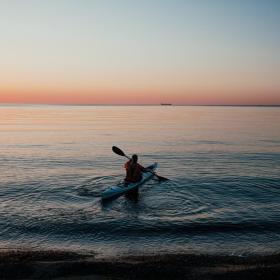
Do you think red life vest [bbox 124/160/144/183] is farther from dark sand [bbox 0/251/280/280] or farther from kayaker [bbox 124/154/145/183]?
dark sand [bbox 0/251/280/280]

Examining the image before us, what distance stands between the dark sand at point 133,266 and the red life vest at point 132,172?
31.9ft

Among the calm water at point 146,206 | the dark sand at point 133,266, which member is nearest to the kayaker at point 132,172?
the calm water at point 146,206

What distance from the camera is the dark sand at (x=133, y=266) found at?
10.3 metres

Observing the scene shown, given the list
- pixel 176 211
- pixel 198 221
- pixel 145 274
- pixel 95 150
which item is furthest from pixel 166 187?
pixel 95 150

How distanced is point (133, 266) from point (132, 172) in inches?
439

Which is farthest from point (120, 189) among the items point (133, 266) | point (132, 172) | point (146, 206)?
point (133, 266)

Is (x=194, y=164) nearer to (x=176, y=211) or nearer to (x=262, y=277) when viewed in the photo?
(x=176, y=211)

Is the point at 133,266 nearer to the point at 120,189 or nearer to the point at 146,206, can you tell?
the point at 146,206

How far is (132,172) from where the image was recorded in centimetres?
2209

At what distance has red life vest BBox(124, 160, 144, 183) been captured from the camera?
2191cm

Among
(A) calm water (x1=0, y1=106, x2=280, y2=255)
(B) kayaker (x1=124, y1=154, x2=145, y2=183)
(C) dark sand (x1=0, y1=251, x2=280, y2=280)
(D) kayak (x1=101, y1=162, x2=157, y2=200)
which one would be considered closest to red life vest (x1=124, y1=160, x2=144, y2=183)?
(B) kayaker (x1=124, y1=154, x2=145, y2=183)

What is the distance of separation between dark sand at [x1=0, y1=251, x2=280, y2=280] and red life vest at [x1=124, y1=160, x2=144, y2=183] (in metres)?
9.73

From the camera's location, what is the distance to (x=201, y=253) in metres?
13.0

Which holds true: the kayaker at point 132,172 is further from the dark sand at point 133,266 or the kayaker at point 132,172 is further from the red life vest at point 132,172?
the dark sand at point 133,266
